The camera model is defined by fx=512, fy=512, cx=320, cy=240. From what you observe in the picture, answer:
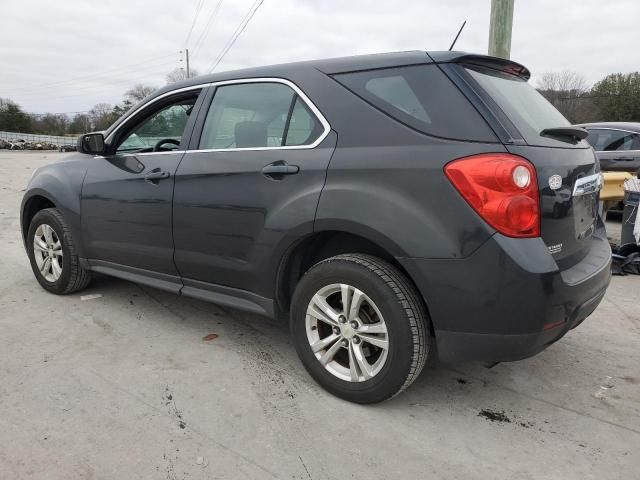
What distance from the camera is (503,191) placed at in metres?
2.16

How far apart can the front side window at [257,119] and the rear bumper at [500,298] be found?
99cm

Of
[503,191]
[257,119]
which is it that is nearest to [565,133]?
[503,191]

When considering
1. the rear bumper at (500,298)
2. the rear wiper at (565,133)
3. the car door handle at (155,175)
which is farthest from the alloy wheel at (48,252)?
the rear wiper at (565,133)

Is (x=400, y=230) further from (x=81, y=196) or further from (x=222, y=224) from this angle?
(x=81, y=196)

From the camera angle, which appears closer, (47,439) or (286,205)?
(47,439)

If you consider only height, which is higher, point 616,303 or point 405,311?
point 405,311

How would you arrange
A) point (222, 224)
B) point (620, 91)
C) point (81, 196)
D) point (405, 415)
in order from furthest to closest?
point (620, 91) → point (81, 196) → point (222, 224) → point (405, 415)

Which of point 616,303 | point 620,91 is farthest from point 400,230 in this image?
point 620,91

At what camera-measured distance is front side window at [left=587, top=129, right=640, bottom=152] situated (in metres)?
7.62

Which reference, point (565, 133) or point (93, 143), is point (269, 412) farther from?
point (93, 143)

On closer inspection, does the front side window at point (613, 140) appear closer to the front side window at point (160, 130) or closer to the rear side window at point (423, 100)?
the rear side window at point (423, 100)

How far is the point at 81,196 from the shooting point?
3961 millimetres

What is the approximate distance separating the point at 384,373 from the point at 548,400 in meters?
0.96

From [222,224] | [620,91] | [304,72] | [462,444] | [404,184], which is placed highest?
[620,91]
